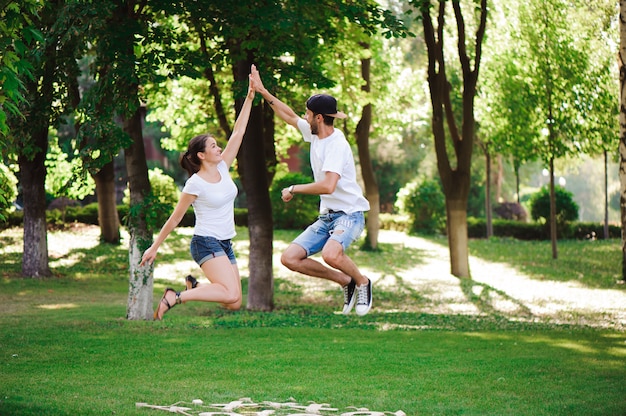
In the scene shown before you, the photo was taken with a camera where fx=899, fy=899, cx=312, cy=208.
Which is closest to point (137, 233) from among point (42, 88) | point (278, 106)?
point (42, 88)

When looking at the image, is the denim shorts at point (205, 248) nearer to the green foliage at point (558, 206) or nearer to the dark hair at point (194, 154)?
the dark hair at point (194, 154)

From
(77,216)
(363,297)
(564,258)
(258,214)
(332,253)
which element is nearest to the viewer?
(332,253)

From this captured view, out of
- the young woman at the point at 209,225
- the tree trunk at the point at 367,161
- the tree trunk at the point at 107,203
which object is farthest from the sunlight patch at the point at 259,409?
the tree trunk at the point at 367,161

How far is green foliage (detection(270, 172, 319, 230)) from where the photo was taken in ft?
122

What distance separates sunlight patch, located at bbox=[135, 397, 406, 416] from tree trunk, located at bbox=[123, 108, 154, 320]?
23.3 feet

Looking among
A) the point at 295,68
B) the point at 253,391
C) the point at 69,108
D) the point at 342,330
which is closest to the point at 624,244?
the point at 342,330

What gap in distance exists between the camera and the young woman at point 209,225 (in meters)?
8.39

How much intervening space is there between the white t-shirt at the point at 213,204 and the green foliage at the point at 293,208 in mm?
28053

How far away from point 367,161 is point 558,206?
446 inches

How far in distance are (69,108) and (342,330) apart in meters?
6.75

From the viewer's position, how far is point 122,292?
24.1m

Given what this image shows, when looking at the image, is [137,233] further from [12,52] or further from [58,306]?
[12,52]

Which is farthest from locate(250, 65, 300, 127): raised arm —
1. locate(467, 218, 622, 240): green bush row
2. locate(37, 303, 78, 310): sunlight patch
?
locate(467, 218, 622, 240): green bush row

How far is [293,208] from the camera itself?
126 ft
